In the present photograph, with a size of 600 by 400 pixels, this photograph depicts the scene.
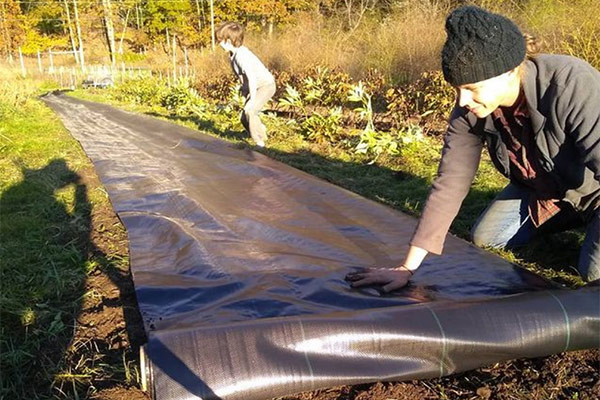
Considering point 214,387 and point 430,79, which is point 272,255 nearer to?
point 214,387

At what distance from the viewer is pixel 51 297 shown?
7.41 ft

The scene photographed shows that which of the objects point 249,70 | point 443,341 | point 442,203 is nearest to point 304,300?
point 443,341

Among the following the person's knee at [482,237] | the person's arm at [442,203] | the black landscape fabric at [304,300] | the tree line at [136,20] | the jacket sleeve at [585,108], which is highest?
the tree line at [136,20]

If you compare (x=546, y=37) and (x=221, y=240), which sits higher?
(x=546, y=37)

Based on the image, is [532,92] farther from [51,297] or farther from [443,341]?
[51,297]

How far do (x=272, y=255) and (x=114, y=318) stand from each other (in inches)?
28.9

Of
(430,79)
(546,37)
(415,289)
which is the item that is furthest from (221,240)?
(546,37)

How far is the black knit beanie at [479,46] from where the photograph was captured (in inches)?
60.1

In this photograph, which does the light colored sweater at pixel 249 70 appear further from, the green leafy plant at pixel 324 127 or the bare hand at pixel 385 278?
the bare hand at pixel 385 278

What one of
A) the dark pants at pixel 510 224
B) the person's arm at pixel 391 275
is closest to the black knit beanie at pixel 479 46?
the person's arm at pixel 391 275

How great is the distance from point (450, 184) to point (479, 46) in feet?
2.05

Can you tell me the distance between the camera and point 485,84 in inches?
64.4

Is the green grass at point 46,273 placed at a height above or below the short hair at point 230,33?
below

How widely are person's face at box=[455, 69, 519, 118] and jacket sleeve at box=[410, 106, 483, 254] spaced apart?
285 millimetres
